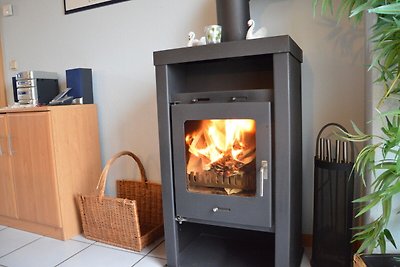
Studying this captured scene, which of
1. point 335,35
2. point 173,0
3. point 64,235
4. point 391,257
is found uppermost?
point 173,0

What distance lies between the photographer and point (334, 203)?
1341 millimetres

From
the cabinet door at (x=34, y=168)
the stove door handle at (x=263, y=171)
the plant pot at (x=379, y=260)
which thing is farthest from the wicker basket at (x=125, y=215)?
the plant pot at (x=379, y=260)

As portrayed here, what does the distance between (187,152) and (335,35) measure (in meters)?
0.97

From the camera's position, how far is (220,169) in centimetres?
140

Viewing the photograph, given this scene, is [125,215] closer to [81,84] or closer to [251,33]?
[81,84]

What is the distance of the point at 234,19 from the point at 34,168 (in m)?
1.57

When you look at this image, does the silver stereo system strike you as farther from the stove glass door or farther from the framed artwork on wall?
the stove glass door

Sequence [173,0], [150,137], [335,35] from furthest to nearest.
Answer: [150,137], [173,0], [335,35]

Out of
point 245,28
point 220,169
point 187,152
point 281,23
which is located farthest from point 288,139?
point 281,23

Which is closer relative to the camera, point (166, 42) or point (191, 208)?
point (191, 208)

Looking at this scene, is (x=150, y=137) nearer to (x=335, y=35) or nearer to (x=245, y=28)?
(x=245, y=28)

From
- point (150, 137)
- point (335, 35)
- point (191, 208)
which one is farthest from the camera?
point (150, 137)

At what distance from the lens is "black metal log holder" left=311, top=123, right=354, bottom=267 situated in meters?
1.32

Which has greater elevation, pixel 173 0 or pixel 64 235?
pixel 173 0
